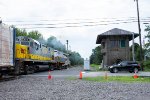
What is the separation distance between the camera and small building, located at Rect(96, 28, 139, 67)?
56.4m

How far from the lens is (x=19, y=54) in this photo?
3072 centimetres

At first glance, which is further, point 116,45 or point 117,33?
point 116,45

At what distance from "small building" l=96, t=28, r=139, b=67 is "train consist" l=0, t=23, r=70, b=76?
36.4 ft

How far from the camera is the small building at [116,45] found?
56375mm

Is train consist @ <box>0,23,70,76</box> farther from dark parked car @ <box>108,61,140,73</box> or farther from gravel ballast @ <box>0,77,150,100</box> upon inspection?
dark parked car @ <box>108,61,140,73</box>

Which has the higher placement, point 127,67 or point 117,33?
point 117,33

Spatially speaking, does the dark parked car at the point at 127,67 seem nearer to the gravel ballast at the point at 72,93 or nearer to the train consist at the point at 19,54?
the train consist at the point at 19,54

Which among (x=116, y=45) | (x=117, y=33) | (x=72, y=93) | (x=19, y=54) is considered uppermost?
(x=117, y=33)

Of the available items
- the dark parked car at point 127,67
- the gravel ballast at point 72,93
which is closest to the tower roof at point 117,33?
the dark parked car at point 127,67

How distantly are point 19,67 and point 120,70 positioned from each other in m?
17.3

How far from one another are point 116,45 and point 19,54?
→ 2930cm

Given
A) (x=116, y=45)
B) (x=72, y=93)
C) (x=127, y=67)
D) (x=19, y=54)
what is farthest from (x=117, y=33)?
(x=72, y=93)

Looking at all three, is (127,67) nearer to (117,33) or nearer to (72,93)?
(117,33)

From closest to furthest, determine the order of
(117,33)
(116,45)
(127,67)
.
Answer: (127,67), (117,33), (116,45)
